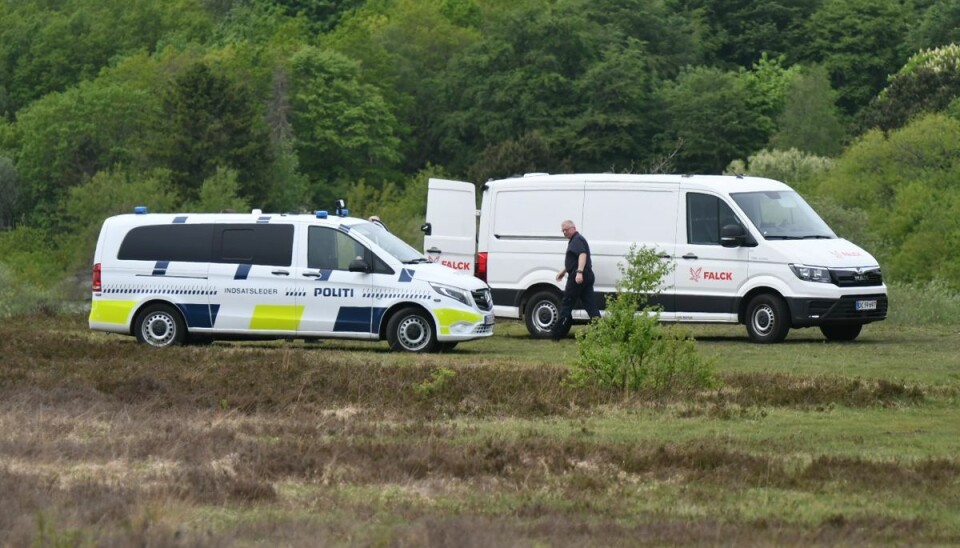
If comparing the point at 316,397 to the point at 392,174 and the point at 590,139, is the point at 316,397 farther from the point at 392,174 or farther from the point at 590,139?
the point at 392,174

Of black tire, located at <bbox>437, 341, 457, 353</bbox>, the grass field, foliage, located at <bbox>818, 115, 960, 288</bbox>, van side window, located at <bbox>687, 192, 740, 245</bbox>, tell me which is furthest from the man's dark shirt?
foliage, located at <bbox>818, 115, 960, 288</bbox>

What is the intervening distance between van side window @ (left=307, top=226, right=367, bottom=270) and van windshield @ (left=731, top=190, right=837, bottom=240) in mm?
5491

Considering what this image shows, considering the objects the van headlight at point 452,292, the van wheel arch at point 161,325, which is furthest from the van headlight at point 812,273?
the van wheel arch at point 161,325

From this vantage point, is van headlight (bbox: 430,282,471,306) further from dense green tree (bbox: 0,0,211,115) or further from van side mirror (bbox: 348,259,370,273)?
dense green tree (bbox: 0,0,211,115)

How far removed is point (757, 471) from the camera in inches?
485

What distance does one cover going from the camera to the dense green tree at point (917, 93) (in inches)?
4109

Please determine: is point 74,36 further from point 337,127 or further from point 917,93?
point 917,93

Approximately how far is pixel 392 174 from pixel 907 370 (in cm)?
11075

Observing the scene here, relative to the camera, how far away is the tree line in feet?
360

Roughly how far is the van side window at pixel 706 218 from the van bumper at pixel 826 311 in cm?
138

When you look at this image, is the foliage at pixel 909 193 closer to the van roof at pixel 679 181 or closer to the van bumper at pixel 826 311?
the van roof at pixel 679 181

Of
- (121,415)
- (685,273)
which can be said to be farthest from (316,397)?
(685,273)

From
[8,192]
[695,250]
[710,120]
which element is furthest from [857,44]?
[695,250]

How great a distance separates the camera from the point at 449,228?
29.6 meters
